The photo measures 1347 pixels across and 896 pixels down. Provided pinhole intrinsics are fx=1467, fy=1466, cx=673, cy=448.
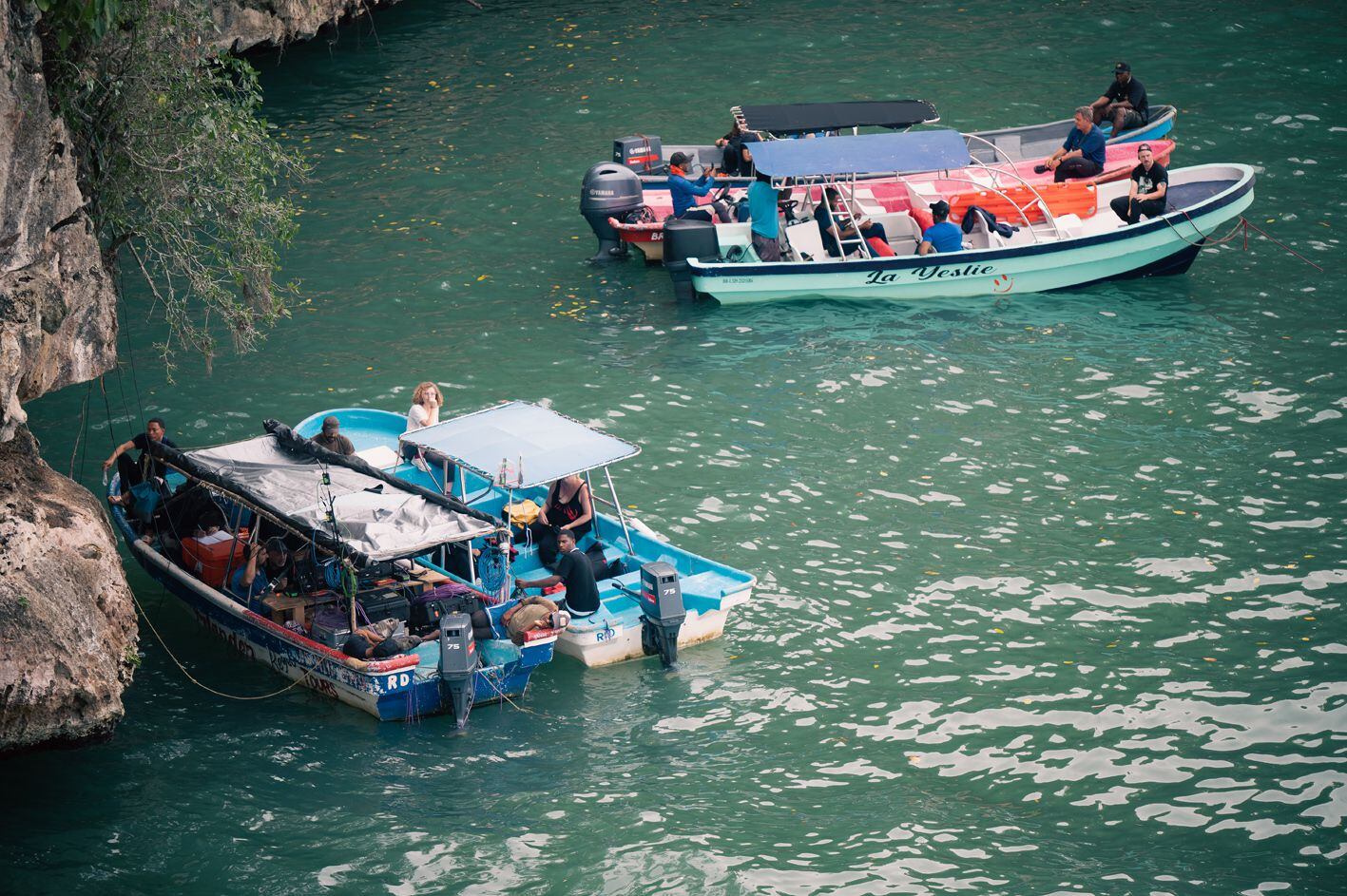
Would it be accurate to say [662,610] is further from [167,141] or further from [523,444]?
[167,141]

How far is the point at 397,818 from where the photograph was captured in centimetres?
1238

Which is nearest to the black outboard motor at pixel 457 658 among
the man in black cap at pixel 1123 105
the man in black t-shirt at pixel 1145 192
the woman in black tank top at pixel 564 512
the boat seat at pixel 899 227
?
the woman in black tank top at pixel 564 512

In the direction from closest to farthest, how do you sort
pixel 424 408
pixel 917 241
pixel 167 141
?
pixel 167 141 < pixel 424 408 < pixel 917 241

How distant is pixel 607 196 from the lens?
935 inches

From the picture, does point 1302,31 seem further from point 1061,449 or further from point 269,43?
point 269,43

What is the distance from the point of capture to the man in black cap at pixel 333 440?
55.0 ft

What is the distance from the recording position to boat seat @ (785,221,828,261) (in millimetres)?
23016

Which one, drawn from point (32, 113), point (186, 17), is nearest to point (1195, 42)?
point (186, 17)

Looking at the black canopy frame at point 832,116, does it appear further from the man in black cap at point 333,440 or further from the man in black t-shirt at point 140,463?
the man in black t-shirt at point 140,463

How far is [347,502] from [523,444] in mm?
2012

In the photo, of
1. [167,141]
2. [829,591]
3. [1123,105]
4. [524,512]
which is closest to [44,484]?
[167,141]

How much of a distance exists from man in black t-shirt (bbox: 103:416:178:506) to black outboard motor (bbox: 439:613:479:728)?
483 cm

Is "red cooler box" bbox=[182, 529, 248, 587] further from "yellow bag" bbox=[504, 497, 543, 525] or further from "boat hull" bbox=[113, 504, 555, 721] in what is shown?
"yellow bag" bbox=[504, 497, 543, 525]

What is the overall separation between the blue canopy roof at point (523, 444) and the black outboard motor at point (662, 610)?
1403 millimetres
